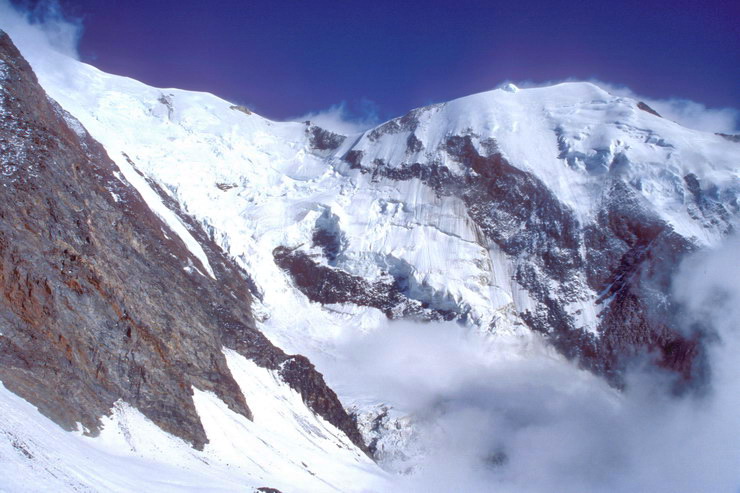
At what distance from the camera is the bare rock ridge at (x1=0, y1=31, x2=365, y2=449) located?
88.4ft

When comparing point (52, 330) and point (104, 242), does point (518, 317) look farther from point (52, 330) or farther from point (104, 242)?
point (52, 330)

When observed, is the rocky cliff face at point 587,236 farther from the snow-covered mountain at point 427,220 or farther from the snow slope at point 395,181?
the snow slope at point 395,181

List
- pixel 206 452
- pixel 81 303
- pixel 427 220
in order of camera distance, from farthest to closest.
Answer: pixel 427 220, pixel 206 452, pixel 81 303

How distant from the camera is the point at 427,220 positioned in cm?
9181

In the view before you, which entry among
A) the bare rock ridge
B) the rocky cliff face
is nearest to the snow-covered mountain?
the rocky cliff face

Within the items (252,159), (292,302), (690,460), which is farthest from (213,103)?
(690,460)

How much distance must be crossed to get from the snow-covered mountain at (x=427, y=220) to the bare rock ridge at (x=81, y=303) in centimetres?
1027

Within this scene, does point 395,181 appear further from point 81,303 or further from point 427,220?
point 81,303

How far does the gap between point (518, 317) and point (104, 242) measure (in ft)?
193

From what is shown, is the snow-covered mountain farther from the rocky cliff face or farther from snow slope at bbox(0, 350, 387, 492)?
snow slope at bbox(0, 350, 387, 492)

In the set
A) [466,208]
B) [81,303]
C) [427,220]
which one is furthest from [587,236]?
[81,303]

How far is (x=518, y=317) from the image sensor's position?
3295 inches

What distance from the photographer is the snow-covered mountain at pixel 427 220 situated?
243 feet

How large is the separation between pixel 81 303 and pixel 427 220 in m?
65.0
